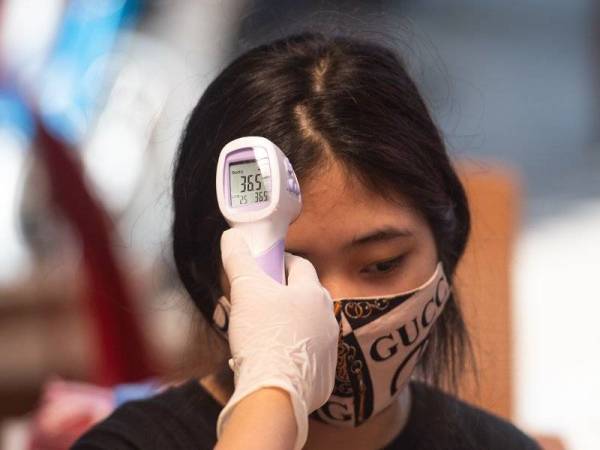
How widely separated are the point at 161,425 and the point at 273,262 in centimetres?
40

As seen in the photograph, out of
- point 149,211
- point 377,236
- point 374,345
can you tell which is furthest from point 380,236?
point 149,211

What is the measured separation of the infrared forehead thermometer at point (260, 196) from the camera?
1081 millimetres

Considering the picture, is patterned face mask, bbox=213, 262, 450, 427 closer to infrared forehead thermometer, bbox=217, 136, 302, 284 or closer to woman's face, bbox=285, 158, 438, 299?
woman's face, bbox=285, 158, 438, 299

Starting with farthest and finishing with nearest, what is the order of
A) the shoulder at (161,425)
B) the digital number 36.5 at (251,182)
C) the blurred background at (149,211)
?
the blurred background at (149,211) < the shoulder at (161,425) < the digital number 36.5 at (251,182)

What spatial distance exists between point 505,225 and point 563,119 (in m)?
3.36

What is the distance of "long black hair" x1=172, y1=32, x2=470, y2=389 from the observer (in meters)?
1.29

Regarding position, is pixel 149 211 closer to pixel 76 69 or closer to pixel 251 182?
pixel 251 182

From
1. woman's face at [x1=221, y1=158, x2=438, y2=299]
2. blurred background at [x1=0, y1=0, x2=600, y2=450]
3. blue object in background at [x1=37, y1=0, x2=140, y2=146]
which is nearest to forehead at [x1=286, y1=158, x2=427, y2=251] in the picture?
woman's face at [x1=221, y1=158, x2=438, y2=299]

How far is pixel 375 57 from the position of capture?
1.37 metres

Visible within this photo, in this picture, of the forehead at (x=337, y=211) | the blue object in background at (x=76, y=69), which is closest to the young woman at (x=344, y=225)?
the forehead at (x=337, y=211)

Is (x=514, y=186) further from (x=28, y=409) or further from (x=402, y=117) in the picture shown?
(x=28, y=409)

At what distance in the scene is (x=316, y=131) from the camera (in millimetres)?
1298

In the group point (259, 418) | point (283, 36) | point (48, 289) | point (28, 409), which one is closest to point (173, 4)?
point (48, 289)

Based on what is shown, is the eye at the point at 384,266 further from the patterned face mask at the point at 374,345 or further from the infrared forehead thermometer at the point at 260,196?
the infrared forehead thermometer at the point at 260,196
